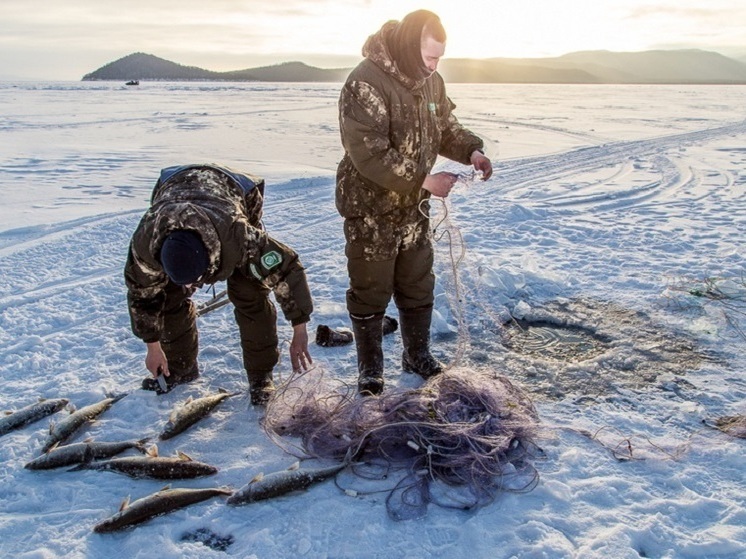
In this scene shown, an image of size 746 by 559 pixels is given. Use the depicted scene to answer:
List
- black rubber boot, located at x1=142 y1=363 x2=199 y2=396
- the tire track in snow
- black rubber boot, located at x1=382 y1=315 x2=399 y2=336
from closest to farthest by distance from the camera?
1. black rubber boot, located at x1=142 y1=363 x2=199 y2=396
2. black rubber boot, located at x1=382 y1=315 x2=399 y2=336
3. the tire track in snow

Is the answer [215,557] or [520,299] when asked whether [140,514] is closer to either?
[215,557]

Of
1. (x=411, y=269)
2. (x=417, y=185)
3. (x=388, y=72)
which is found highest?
(x=388, y=72)

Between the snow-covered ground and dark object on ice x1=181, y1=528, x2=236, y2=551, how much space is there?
0.01 metres

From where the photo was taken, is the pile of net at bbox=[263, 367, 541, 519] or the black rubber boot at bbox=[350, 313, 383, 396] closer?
the pile of net at bbox=[263, 367, 541, 519]

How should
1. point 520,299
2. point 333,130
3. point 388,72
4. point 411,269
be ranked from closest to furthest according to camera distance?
point 388,72, point 411,269, point 520,299, point 333,130

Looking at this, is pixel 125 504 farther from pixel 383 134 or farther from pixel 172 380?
pixel 383 134

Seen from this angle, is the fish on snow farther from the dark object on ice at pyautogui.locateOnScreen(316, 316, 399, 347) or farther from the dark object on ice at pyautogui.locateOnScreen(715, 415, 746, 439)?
the dark object on ice at pyautogui.locateOnScreen(715, 415, 746, 439)

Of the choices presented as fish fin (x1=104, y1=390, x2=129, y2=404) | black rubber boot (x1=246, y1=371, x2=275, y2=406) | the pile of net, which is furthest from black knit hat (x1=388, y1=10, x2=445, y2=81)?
fish fin (x1=104, y1=390, x2=129, y2=404)

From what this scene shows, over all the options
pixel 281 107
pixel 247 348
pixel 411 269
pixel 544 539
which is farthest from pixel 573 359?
pixel 281 107

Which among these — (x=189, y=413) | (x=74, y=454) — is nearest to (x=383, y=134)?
(x=189, y=413)

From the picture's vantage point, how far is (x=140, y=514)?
8.68 feet

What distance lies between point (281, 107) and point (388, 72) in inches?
933

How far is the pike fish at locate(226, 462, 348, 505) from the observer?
2.76m

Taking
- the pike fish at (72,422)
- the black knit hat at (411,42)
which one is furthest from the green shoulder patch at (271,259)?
the pike fish at (72,422)
